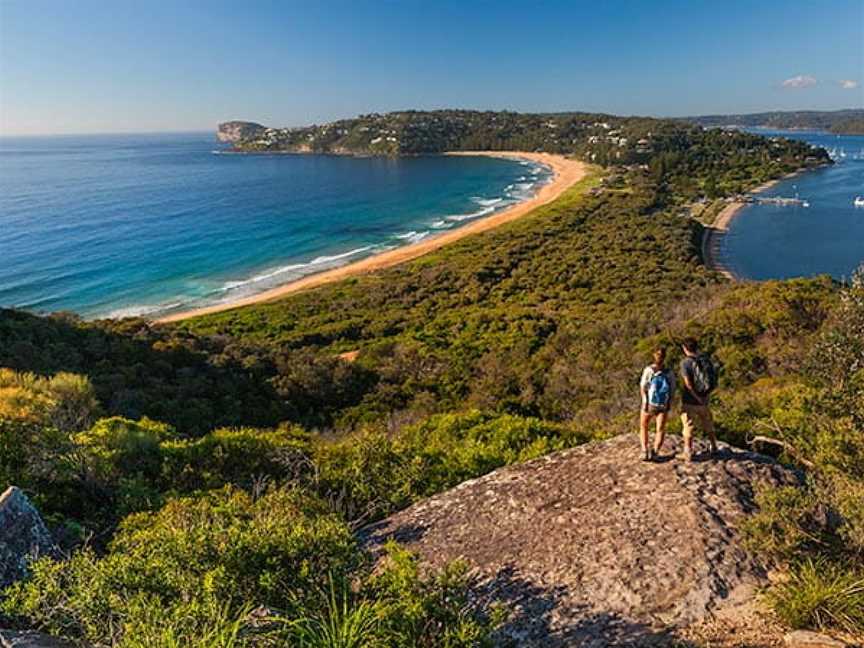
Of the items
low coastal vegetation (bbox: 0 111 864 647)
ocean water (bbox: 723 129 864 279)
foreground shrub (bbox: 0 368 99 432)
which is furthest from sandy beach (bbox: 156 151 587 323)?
foreground shrub (bbox: 0 368 99 432)

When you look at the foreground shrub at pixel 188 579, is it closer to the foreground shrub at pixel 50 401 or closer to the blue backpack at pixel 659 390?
the blue backpack at pixel 659 390

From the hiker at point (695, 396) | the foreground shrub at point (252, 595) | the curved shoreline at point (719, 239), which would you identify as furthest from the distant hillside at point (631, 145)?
the foreground shrub at point (252, 595)

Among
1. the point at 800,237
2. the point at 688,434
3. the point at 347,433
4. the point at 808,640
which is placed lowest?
the point at 800,237

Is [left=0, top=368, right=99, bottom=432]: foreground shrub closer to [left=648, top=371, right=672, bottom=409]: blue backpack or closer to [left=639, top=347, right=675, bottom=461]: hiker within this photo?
[left=639, top=347, right=675, bottom=461]: hiker

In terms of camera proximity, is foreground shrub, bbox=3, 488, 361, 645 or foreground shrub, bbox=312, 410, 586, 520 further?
foreground shrub, bbox=312, 410, 586, 520

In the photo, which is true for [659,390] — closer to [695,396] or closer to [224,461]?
[695,396]

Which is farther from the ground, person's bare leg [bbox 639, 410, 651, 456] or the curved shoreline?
person's bare leg [bbox 639, 410, 651, 456]

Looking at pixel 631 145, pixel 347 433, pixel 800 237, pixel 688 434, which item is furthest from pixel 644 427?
pixel 631 145
